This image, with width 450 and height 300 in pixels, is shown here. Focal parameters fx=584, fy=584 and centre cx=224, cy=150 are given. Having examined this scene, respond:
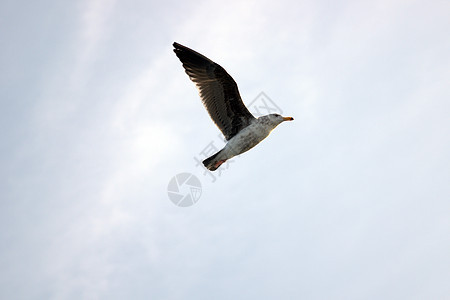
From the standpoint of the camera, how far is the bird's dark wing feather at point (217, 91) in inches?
721

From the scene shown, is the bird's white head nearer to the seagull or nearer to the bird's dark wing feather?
the seagull

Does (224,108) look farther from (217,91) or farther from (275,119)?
(275,119)

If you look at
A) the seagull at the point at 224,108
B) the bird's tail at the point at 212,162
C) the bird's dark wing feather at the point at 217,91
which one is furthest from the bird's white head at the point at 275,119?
the bird's tail at the point at 212,162

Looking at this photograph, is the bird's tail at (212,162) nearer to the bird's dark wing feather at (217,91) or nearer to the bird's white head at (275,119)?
the bird's dark wing feather at (217,91)

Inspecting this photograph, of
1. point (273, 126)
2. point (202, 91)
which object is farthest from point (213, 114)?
point (273, 126)

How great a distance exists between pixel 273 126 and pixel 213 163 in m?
2.28

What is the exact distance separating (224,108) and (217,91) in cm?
59

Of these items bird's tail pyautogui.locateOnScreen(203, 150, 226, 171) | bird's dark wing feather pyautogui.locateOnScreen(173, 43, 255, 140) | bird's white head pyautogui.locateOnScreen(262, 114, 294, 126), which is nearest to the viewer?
bird's dark wing feather pyautogui.locateOnScreen(173, 43, 255, 140)

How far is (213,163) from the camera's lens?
18688 millimetres

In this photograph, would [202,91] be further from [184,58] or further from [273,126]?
[273,126]

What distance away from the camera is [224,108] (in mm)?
18594

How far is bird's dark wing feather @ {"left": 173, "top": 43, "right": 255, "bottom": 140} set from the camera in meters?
18.3

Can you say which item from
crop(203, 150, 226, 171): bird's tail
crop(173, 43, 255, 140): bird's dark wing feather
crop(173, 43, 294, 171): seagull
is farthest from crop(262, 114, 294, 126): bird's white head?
crop(203, 150, 226, 171): bird's tail

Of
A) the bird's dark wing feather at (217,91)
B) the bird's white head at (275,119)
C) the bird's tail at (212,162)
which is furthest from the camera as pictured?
the bird's white head at (275,119)
